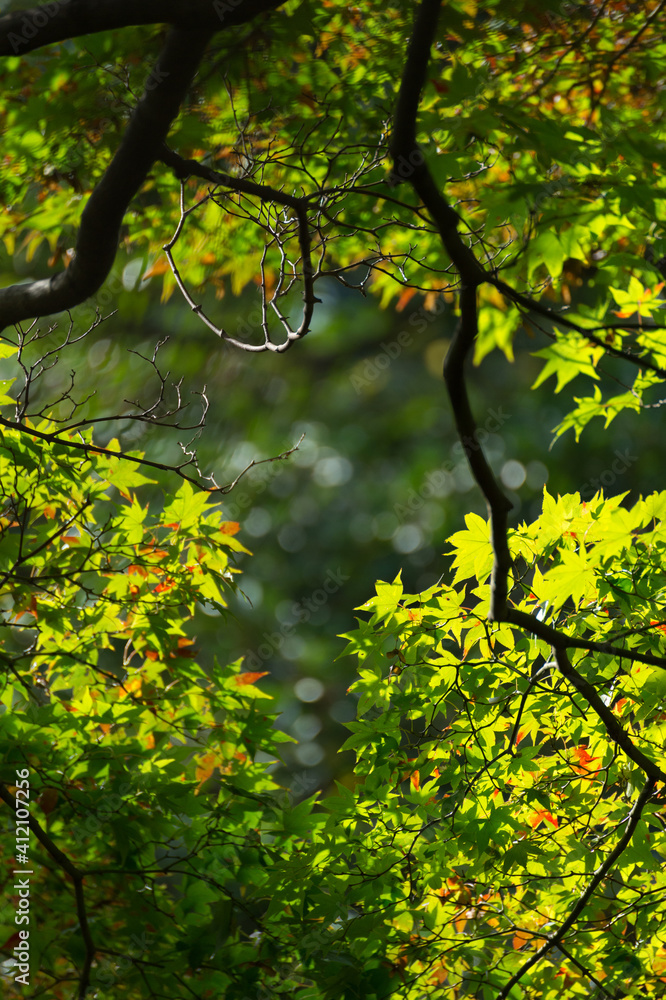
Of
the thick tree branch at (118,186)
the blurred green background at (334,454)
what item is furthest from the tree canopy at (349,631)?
the blurred green background at (334,454)

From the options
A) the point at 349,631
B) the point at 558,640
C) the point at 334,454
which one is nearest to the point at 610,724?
the point at 558,640

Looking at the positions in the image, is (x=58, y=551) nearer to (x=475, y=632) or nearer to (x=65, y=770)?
(x=65, y=770)

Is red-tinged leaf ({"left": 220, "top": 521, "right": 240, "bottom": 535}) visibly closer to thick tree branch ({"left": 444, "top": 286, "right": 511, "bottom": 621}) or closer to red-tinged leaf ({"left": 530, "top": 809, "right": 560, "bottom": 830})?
thick tree branch ({"left": 444, "top": 286, "right": 511, "bottom": 621})

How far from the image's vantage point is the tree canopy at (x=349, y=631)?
117 cm

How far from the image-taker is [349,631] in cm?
138

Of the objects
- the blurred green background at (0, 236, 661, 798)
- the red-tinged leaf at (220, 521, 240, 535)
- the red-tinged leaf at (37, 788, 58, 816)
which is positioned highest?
the blurred green background at (0, 236, 661, 798)

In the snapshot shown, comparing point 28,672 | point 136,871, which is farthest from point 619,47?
point 136,871

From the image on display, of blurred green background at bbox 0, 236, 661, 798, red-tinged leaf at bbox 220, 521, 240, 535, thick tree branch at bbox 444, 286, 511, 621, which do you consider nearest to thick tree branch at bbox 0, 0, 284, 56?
thick tree branch at bbox 444, 286, 511, 621

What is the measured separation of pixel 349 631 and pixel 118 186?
0.83 metres

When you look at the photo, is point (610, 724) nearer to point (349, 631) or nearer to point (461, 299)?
point (349, 631)

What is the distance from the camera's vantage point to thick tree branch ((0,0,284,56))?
98 centimetres

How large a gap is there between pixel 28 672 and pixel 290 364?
5.30 metres

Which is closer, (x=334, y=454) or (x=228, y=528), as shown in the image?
(x=228, y=528)

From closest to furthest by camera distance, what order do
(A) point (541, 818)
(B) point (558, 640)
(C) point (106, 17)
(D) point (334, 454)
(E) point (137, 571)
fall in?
(C) point (106, 17) → (B) point (558, 640) → (A) point (541, 818) → (E) point (137, 571) → (D) point (334, 454)
